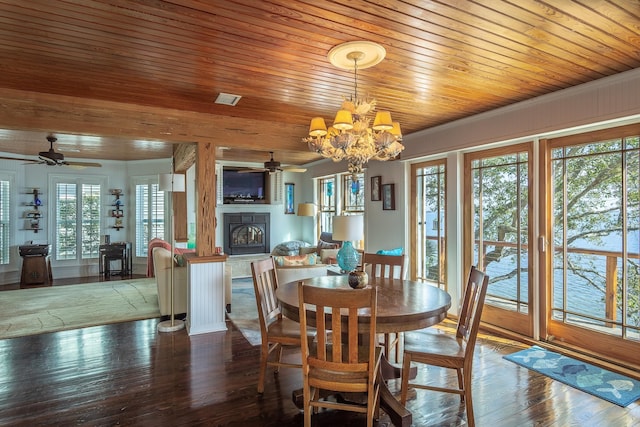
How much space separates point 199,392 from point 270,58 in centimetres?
Answer: 253

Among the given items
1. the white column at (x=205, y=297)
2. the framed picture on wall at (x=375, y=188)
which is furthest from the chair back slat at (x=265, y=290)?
the framed picture on wall at (x=375, y=188)

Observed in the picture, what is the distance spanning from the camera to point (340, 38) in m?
2.23

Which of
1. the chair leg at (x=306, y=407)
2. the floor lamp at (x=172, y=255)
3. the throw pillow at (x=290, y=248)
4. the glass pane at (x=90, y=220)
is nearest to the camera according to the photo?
the chair leg at (x=306, y=407)

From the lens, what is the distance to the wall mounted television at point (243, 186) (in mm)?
8289

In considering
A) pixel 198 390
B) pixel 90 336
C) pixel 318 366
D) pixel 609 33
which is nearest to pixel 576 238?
pixel 609 33

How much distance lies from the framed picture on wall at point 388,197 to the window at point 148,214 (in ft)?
17.1

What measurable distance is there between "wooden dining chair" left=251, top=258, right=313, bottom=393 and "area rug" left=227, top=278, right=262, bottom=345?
91 cm

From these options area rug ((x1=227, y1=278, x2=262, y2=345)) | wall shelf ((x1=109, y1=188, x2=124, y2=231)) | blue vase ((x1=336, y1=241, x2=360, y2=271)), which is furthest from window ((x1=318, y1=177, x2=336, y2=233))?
blue vase ((x1=336, y1=241, x2=360, y2=271))

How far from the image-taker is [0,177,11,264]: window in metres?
6.98

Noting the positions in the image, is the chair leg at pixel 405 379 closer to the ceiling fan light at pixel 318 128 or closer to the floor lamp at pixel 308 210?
the ceiling fan light at pixel 318 128

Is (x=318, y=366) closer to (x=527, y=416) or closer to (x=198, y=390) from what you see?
(x=198, y=390)

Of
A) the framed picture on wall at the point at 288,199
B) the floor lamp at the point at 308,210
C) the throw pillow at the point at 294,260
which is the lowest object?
the throw pillow at the point at 294,260

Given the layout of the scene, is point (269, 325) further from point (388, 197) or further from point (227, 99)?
point (388, 197)

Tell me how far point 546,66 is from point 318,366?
2.76m
